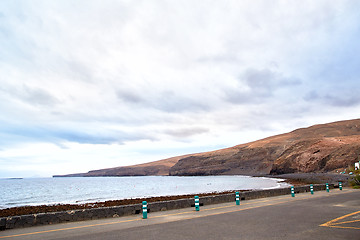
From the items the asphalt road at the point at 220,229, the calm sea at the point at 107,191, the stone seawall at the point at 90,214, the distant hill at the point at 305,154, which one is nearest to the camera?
the asphalt road at the point at 220,229

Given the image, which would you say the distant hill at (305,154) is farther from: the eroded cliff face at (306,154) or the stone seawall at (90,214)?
the stone seawall at (90,214)

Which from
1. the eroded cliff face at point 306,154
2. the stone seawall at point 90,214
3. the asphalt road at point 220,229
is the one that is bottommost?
the asphalt road at point 220,229

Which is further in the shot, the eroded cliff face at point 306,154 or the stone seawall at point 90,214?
the eroded cliff face at point 306,154

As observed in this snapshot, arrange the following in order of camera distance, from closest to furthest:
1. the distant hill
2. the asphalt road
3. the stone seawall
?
the asphalt road < the stone seawall < the distant hill

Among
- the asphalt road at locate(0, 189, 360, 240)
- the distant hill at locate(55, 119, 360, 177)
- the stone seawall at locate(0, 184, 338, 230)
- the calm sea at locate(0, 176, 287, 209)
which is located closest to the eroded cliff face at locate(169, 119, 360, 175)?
the distant hill at locate(55, 119, 360, 177)

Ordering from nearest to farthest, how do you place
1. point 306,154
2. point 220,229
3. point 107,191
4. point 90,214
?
1. point 220,229
2. point 90,214
3. point 107,191
4. point 306,154

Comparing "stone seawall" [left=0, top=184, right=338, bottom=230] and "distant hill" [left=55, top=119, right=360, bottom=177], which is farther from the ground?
"distant hill" [left=55, top=119, right=360, bottom=177]

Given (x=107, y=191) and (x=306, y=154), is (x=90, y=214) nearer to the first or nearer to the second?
(x=107, y=191)

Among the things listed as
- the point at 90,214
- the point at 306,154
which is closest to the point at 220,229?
the point at 90,214

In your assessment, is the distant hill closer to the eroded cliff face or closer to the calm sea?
the eroded cliff face

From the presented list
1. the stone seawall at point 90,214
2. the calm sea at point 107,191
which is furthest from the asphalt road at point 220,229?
the calm sea at point 107,191

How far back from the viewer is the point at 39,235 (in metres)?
9.55

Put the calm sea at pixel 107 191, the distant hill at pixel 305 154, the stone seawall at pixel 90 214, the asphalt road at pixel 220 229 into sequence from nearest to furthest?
the asphalt road at pixel 220 229
the stone seawall at pixel 90 214
the calm sea at pixel 107 191
the distant hill at pixel 305 154

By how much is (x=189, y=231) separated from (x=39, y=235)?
504 cm
